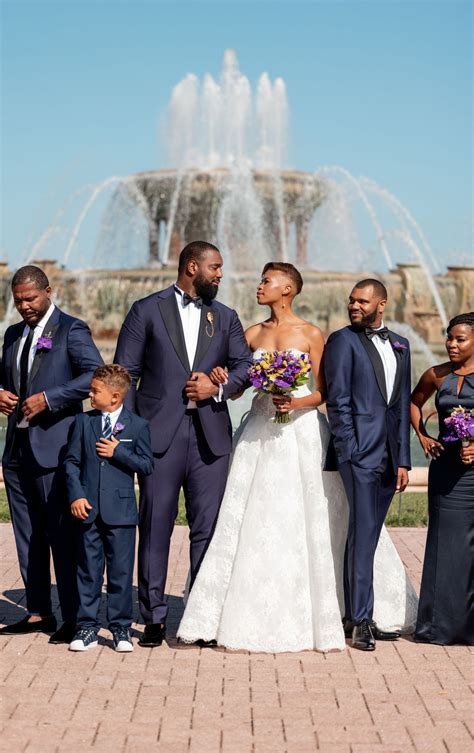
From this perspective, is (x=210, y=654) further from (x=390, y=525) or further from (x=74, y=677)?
(x=390, y=525)

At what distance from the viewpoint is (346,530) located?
6648mm

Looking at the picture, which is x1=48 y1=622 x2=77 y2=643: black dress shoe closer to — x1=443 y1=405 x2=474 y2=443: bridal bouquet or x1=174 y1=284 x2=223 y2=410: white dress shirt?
x1=174 y1=284 x2=223 y2=410: white dress shirt

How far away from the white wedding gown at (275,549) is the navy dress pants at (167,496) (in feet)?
0.38

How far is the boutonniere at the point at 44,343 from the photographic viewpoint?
257 inches

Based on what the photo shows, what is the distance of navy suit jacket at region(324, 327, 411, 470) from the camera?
6.45 meters

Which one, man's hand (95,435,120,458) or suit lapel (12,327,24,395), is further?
suit lapel (12,327,24,395)

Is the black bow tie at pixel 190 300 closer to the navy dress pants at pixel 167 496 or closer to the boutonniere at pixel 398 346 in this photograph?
the navy dress pants at pixel 167 496

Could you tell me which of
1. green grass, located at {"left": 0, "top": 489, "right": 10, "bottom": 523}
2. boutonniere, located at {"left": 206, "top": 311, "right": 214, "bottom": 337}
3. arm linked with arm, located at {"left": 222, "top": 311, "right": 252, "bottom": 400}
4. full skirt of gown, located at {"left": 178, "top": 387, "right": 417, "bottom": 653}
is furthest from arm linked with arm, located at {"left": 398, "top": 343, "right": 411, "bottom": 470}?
green grass, located at {"left": 0, "top": 489, "right": 10, "bottom": 523}

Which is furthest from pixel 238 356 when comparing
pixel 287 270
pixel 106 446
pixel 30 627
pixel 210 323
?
pixel 30 627

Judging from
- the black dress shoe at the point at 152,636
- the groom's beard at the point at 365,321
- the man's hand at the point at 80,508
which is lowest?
the black dress shoe at the point at 152,636

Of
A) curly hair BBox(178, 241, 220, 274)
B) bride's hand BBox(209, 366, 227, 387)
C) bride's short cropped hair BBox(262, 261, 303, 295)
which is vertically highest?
curly hair BBox(178, 241, 220, 274)

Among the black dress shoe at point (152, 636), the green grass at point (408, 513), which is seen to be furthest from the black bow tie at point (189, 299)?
the green grass at point (408, 513)

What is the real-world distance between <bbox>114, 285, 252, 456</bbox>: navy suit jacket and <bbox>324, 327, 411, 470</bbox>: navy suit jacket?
51cm

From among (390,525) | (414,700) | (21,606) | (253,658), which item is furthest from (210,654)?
(390,525)
